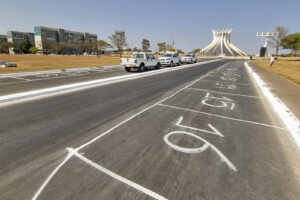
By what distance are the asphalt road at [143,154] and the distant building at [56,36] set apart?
120967 millimetres

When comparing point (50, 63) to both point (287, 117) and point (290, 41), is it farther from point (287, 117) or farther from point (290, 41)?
point (290, 41)

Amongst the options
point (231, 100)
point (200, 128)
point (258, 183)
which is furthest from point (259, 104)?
point (258, 183)

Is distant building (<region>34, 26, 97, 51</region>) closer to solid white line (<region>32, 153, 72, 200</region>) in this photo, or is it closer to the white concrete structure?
the white concrete structure

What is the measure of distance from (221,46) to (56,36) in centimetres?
13451

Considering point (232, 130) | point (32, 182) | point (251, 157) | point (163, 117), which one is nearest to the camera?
point (32, 182)

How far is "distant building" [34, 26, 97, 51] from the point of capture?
11422 centimetres

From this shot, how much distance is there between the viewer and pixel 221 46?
420 ft

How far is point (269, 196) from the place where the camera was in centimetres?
241

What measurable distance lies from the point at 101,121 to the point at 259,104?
6960 mm

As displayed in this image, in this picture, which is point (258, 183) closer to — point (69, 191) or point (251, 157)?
point (251, 157)

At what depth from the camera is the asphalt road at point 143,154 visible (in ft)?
8.13

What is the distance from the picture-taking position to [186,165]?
3057 mm

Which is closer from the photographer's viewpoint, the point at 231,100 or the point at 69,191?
the point at 69,191

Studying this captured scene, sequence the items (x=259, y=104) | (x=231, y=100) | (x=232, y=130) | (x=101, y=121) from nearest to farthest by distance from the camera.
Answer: (x=232, y=130), (x=101, y=121), (x=259, y=104), (x=231, y=100)
